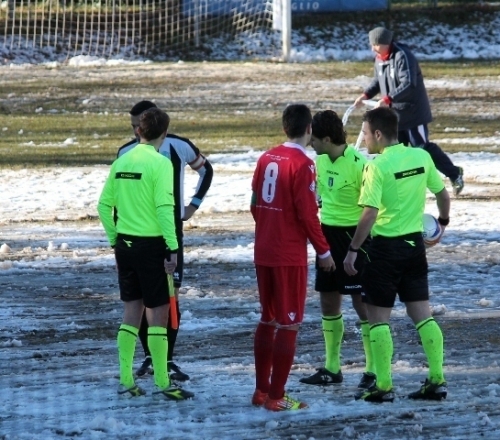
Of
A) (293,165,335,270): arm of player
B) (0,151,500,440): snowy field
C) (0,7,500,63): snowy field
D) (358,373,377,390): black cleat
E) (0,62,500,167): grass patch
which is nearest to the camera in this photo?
(0,151,500,440): snowy field

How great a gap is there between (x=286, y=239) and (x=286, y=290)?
0.99ft

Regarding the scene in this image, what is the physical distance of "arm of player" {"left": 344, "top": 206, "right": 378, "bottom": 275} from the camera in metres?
7.00

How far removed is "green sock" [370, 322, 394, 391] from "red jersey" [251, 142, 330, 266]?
60cm

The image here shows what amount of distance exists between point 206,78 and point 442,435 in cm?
2111

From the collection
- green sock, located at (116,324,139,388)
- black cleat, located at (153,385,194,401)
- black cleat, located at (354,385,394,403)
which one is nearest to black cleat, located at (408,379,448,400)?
black cleat, located at (354,385,394,403)

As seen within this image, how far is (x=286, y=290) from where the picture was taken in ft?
22.9

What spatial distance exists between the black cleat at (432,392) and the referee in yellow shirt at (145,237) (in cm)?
141

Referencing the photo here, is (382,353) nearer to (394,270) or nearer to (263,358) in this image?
(394,270)

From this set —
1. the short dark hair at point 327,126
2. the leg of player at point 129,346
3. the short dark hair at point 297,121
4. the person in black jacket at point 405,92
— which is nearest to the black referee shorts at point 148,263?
the leg of player at point 129,346

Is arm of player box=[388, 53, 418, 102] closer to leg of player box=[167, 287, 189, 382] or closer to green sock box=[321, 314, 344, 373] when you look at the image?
green sock box=[321, 314, 344, 373]

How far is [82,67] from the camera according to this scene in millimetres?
29281

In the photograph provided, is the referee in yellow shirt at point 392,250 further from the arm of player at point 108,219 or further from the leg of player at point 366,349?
the arm of player at point 108,219

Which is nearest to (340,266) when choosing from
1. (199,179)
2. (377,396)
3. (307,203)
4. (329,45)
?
(307,203)

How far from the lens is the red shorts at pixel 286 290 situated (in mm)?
6977
